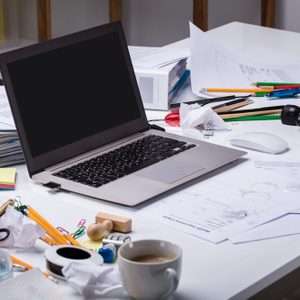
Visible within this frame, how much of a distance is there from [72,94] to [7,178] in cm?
21

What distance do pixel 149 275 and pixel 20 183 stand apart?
52cm

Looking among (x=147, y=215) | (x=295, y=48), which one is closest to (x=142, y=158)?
(x=147, y=215)

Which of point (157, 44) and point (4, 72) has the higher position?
point (4, 72)

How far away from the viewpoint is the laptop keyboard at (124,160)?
143 cm

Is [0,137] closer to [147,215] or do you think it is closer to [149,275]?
[147,215]

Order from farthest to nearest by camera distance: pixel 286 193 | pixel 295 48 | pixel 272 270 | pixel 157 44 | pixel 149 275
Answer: pixel 157 44 → pixel 295 48 → pixel 286 193 → pixel 272 270 → pixel 149 275

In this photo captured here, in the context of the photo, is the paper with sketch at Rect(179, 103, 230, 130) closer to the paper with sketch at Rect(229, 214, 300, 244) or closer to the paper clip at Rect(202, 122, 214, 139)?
the paper clip at Rect(202, 122, 214, 139)

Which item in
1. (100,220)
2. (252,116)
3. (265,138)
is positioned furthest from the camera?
(252,116)

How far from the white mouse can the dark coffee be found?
2.00 ft

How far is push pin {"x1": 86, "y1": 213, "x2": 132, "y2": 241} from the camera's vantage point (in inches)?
47.8

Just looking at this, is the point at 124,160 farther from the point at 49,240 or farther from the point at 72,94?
the point at 49,240

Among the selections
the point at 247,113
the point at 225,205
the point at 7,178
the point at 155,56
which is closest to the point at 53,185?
the point at 7,178

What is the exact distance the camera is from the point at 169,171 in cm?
146

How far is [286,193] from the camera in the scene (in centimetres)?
140
